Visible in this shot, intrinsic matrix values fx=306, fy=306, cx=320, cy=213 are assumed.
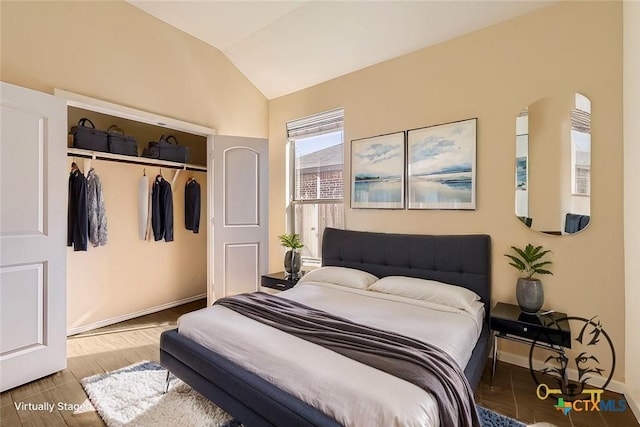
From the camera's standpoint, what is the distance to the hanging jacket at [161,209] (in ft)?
11.9

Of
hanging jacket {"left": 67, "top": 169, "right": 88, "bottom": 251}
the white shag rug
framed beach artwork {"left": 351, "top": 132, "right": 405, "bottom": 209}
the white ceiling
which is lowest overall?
the white shag rug

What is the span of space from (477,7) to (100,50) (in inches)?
127

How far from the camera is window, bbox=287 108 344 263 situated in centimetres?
358

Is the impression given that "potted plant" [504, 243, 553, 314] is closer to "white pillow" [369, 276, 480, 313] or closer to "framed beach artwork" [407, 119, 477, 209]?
"white pillow" [369, 276, 480, 313]

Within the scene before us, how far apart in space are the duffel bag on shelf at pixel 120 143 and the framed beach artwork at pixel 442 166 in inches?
115

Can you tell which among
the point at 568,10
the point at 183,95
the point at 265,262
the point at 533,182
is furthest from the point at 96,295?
the point at 568,10

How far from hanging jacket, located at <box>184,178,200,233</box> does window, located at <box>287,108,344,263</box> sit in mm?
1185

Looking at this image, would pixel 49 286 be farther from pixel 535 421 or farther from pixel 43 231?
pixel 535 421

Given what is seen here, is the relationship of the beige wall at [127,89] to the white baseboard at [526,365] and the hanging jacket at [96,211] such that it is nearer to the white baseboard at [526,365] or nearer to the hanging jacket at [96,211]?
the hanging jacket at [96,211]

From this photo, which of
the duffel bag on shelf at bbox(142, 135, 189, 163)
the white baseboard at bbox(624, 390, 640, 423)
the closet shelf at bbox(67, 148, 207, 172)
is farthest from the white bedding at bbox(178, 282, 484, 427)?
the duffel bag on shelf at bbox(142, 135, 189, 163)

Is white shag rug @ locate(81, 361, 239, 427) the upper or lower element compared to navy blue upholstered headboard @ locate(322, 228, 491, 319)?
lower

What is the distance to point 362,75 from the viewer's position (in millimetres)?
3305

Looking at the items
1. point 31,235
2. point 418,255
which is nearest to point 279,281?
point 418,255

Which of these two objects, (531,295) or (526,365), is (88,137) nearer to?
(531,295)
